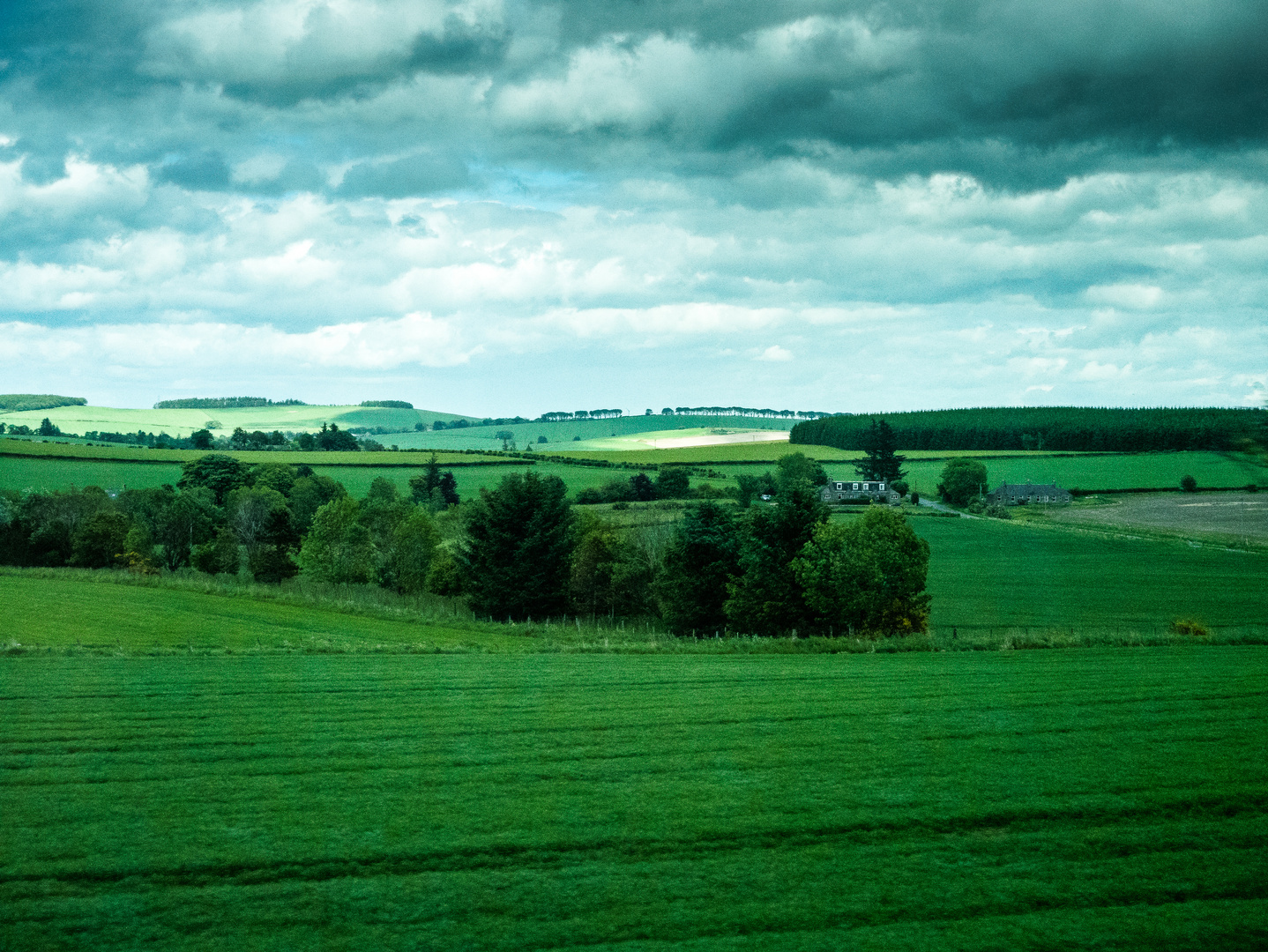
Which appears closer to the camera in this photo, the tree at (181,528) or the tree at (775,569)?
the tree at (775,569)

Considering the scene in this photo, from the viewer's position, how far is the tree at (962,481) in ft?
338

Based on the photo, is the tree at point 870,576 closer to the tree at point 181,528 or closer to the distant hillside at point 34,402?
the tree at point 181,528

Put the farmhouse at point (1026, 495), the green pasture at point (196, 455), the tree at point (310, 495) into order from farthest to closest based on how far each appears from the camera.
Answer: the green pasture at point (196, 455) → the farmhouse at point (1026, 495) → the tree at point (310, 495)

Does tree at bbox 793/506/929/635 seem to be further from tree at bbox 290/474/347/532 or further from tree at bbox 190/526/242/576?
tree at bbox 290/474/347/532

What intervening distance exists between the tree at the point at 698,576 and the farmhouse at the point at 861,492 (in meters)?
49.5

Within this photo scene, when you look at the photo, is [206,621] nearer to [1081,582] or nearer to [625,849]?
[625,849]

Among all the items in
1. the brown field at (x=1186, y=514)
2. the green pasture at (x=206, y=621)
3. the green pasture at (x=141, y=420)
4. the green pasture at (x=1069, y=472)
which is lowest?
the green pasture at (x=206, y=621)

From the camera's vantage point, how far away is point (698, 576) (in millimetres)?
51531

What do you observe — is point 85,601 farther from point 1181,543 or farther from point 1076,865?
point 1181,543

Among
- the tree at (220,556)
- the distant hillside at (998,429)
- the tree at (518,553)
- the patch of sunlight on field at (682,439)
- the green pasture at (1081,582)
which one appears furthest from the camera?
the patch of sunlight on field at (682,439)

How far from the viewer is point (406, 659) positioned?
30.5 m

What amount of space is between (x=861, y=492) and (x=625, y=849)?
9725 cm

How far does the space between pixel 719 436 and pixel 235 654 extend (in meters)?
149

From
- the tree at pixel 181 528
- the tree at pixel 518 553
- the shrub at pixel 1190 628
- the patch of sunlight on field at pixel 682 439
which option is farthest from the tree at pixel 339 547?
the patch of sunlight on field at pixel 682 439
